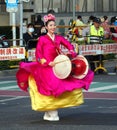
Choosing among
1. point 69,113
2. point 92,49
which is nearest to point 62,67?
point 69,113

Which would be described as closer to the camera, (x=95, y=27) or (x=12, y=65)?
(x=95, y=27)

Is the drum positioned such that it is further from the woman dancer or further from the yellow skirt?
the yellow skirt

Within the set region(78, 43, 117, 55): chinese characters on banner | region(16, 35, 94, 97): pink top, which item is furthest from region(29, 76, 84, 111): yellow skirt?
region(78, 43, 117, 55): chinese characters on banner

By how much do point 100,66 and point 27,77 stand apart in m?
10.6

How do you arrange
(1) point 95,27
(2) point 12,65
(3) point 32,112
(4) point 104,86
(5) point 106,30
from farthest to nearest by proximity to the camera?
(5) point 106,30 → (2) point 12,65 → (1) point 95,27 → (4) point 104,86 → (3) point 32,112

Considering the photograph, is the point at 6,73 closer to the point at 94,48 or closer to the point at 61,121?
the point at 94,48

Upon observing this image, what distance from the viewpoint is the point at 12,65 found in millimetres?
22312

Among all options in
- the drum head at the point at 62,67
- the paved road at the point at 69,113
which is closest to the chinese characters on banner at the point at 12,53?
the paved road at the point at 69,113

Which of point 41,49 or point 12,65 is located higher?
point 41,49

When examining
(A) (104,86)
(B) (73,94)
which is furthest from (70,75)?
(A) (104,86)

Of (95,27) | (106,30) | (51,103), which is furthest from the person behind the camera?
(106,30)

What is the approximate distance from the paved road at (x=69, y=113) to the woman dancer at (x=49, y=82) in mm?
310

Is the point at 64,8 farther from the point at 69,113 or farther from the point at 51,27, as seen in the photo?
the point at 51,27

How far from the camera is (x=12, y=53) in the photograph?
2041 centimetres
